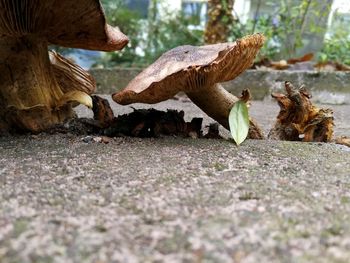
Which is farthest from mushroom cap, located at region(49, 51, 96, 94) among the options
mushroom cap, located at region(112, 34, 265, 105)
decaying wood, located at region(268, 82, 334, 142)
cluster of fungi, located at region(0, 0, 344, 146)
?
decaying wood, located at region(268, 82, 334, 142)

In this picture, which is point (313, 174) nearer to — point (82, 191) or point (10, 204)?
point (82, 191)

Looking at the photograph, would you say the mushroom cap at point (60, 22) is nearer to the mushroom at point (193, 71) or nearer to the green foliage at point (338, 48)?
the mushroom at point (193, 71)

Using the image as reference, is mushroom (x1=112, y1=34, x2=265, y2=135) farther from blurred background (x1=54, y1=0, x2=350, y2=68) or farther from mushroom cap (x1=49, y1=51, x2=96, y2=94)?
blurred background (x1=54, y1=0, x2=350, y2=68)

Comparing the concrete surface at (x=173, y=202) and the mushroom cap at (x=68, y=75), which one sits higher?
the mushroom cap at (x=68, y=75)

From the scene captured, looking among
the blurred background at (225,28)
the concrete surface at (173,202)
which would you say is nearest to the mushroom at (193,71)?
the concrete surface at (173,202)

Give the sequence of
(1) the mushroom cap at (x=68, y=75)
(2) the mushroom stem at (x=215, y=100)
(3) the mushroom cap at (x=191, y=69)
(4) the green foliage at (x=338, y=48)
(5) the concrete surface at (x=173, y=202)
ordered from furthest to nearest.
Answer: (4) the green foliage at (x=338, y=48) < (1) the mushroom cap at (x=68, y=75) < (2) the mushroom stem at (x=215, y=100) < (3) the mushroom cap at (x=191, y=69) < (5) the concrete surface at (x=173, y=202)

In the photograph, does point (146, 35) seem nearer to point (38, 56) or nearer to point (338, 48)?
point (338, 48)

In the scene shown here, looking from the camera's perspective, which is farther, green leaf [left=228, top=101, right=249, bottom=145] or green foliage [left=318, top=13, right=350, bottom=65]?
green foliage [left=318, top=13, right=350, bottom=65]
